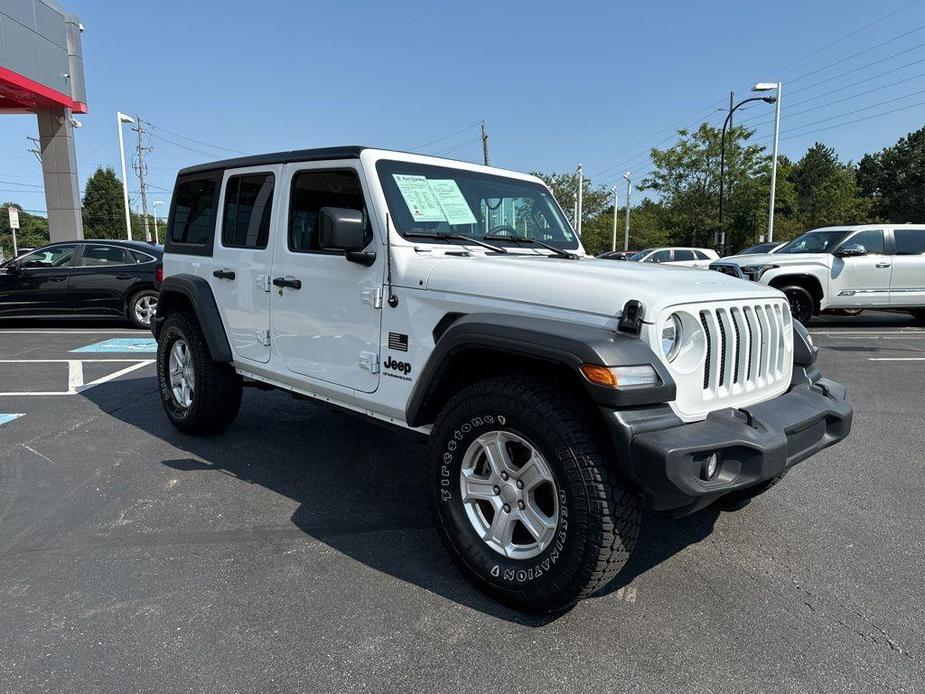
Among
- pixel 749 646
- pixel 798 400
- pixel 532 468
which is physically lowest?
pixel 749 646

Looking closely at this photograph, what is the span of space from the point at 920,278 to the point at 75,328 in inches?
584

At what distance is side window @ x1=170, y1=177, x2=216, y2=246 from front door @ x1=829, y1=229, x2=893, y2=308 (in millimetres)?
10253

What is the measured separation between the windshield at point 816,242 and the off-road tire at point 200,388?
33.6 ft

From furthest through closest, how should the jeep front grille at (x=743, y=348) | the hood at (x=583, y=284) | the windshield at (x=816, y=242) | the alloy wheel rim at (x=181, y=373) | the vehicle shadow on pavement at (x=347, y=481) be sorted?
the windshield at (x=816, y=242) < the alloy wheel rim at (x=181, y=373) < the vehicle shadow on pavement at (x=347, y=481) < the jeep front grille at (x=743, y=348) < the hood at (x=583, y=284)

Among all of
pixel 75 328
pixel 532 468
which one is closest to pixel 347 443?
pixel 532 468

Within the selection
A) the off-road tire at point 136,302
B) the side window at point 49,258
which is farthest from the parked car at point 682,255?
the side window at point 49,258

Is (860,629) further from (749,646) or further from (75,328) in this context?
(75,328)

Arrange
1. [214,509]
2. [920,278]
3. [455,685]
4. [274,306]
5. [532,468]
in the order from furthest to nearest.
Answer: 1. [920,278]
2. [274,306]
3. [214,509]
4. [532,468]
5. [455,685]

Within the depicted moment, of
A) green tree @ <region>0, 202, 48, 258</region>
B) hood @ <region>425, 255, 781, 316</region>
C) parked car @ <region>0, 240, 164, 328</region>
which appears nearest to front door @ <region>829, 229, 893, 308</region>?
hood @ <region>425, 255, 781, 316</region>

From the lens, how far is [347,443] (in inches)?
192

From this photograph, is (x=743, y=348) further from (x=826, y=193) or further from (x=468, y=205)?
(x=826, y=193)

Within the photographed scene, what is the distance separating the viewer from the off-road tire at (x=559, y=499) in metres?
2.35

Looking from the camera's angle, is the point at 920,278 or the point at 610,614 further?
the point at 920,278

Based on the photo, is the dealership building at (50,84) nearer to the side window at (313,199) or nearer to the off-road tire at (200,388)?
the off-road tire at (200,388)
